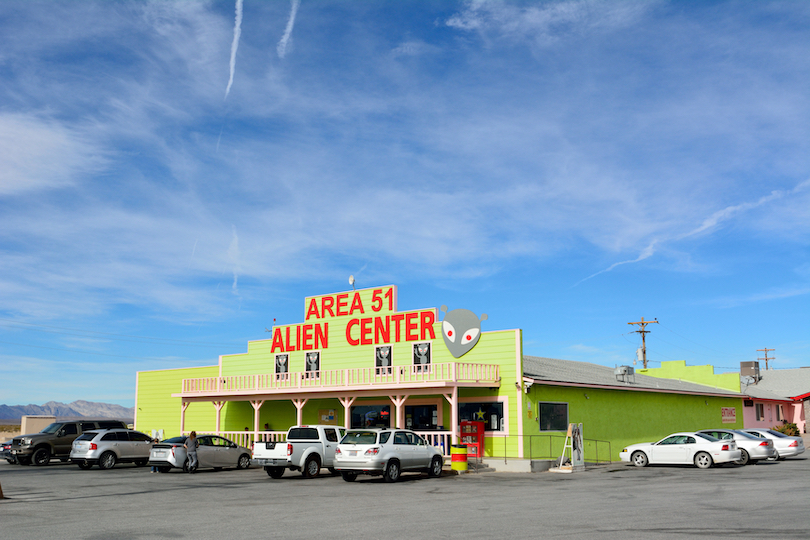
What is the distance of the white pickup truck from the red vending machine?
20.4 ft

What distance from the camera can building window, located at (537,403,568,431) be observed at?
28.6 metres

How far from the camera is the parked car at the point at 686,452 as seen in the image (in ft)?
85.8

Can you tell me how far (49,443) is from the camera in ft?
97.4

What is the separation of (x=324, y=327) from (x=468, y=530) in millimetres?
23596

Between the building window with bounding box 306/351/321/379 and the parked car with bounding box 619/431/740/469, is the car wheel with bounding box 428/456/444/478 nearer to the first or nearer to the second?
the parked car with bounding box 619/431/740/469

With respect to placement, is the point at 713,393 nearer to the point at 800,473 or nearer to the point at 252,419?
the point at 800,473

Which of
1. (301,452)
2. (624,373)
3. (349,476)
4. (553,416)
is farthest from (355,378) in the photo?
(624,373)

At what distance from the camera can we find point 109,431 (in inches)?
1084

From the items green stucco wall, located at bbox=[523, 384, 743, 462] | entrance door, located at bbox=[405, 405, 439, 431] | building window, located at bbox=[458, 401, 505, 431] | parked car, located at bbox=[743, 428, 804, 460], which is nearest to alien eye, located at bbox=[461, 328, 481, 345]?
building window, located at bbox=[458, 401, 505, 431]

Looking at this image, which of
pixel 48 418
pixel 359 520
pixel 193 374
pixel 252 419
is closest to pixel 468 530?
pixel 359 520

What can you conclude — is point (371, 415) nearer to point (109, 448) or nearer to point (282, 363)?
point (282, 363)

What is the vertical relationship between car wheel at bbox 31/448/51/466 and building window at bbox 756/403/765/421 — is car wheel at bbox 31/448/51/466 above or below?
below

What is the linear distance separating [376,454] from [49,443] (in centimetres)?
1598

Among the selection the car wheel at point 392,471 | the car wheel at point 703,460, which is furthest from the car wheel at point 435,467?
the car wheel at point 703,460
